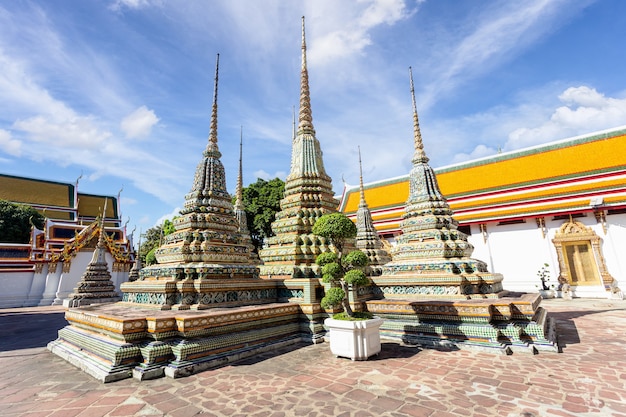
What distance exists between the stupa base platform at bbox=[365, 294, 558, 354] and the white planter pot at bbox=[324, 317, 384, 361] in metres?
1.66

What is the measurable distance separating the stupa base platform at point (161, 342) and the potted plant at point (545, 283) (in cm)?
1836

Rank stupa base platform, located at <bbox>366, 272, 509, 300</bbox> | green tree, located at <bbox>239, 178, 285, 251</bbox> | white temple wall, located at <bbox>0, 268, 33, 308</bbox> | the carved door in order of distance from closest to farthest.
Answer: stupa base platform, located at <bbox>366, 272, 509, 300</bbox> → the carved door → white temple wall, located at <bbox>0, 268, 33, 308</bbox> → green tree, located at <bbox>239, 178, 285, 251</bbox>

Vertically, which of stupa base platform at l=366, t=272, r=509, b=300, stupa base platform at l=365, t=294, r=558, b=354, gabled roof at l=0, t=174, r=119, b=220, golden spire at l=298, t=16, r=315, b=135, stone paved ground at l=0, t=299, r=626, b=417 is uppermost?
gabled roof at l=0, t=174, r=119, b=220

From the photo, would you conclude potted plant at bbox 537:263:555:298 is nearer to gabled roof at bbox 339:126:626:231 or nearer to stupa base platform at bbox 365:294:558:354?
gabled roof at bbox 339:126:626:231

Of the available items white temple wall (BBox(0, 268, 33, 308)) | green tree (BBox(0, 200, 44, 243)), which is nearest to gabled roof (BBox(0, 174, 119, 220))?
green tree (BBox(0, 200, 44, 243))

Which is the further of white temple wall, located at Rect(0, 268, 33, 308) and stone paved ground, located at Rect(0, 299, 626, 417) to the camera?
white temple wall, located at Rect(0, 268, 33, 308)

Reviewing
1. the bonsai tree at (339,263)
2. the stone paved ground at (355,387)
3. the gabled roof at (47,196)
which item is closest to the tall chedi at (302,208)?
the bonsai tree at (339,263)

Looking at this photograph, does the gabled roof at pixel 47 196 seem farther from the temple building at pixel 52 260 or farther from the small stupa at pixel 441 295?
the small stupa at pixel 441 295

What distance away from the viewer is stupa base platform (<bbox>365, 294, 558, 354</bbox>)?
21.3 ft

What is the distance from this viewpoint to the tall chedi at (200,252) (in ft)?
24.4

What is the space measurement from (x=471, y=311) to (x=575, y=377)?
7.13 feet

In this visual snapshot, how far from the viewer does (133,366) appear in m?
5.43

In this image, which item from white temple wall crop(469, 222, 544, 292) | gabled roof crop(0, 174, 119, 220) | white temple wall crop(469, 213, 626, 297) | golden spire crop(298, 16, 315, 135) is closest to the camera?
golden spire crop(298, 16, 315, 135)

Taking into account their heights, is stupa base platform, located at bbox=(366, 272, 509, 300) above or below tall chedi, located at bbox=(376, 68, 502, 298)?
below
